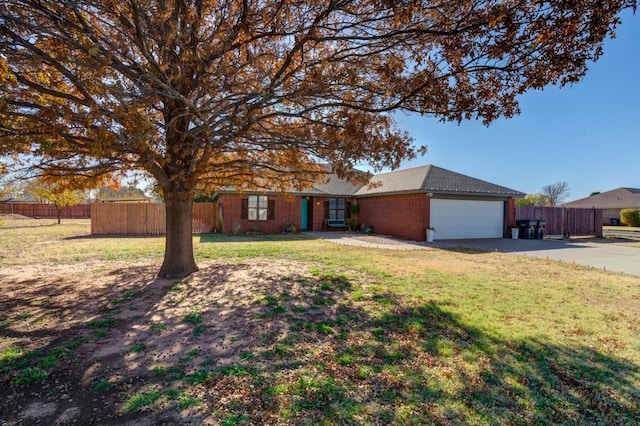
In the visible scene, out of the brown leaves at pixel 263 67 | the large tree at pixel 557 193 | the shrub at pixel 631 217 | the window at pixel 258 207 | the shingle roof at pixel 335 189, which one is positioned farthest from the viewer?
the large tree at pixel 557 193

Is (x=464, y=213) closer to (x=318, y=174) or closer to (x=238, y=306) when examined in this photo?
(x=318, y=174)

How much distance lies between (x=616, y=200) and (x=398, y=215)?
1623 inches

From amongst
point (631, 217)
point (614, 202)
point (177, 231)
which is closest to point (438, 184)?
point (177, 231)

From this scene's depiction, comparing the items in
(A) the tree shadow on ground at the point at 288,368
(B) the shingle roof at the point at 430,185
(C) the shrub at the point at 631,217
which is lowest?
(A) the tree shadow on ground at the point at 288,368

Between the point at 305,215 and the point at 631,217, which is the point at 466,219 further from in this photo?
the point at 631,217

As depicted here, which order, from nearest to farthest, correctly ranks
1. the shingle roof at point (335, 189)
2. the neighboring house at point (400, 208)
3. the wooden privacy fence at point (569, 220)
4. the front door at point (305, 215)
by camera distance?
the neighboring house at point (400, 208)
the shingle roof at point (335, 189)
the wooden privacy fence at point (569, 220)
the front door at point (305, 215)

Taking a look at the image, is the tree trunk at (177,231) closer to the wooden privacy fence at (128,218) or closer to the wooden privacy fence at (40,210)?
the wooden privacy fence at (128,218)

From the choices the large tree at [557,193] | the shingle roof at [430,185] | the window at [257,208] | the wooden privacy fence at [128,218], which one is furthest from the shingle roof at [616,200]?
the wooden privacy fence at [128,218]

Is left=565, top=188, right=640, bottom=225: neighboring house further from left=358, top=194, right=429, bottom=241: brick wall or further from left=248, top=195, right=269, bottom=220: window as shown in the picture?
left=248, top=195, right=269, bottom=220: window

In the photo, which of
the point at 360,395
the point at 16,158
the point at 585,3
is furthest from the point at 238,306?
the point at 585,3

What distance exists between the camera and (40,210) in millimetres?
39062

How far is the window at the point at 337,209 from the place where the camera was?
2105 centimetres

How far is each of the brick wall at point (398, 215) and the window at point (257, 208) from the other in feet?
20.1

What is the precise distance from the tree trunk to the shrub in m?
42.9
